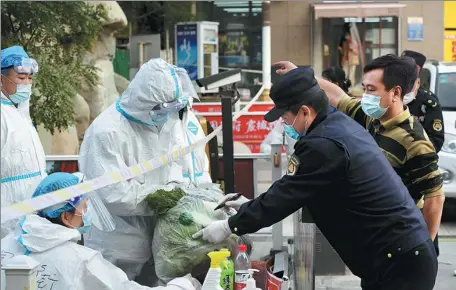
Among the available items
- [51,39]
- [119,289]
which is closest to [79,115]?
[51,39]

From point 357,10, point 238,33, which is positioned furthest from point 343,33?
point 238,33

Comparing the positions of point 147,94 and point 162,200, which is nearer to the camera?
point 162,200

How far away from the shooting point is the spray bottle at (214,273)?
3752 millimetres

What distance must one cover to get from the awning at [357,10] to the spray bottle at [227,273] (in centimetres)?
2017

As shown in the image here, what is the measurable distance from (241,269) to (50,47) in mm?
7098

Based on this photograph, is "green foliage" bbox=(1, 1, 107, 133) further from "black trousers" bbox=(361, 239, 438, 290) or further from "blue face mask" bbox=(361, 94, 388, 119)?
"black trousers" bbox=(361, 239, 438, 290)

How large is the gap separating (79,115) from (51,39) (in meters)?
5.13

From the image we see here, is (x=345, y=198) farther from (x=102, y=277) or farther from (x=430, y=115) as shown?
(x=430, y=115)

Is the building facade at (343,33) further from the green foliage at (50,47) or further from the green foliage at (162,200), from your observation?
the green foliage at (162,200)

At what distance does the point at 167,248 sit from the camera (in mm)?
4359

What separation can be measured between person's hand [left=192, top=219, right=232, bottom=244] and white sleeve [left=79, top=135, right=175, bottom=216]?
46cm

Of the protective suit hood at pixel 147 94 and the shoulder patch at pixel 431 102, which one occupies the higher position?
the protective suit hood at pixel 147 94

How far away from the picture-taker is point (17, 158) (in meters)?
4.97

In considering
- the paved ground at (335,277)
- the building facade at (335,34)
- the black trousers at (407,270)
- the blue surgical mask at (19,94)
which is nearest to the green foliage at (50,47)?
the paved ground at (335,277)
